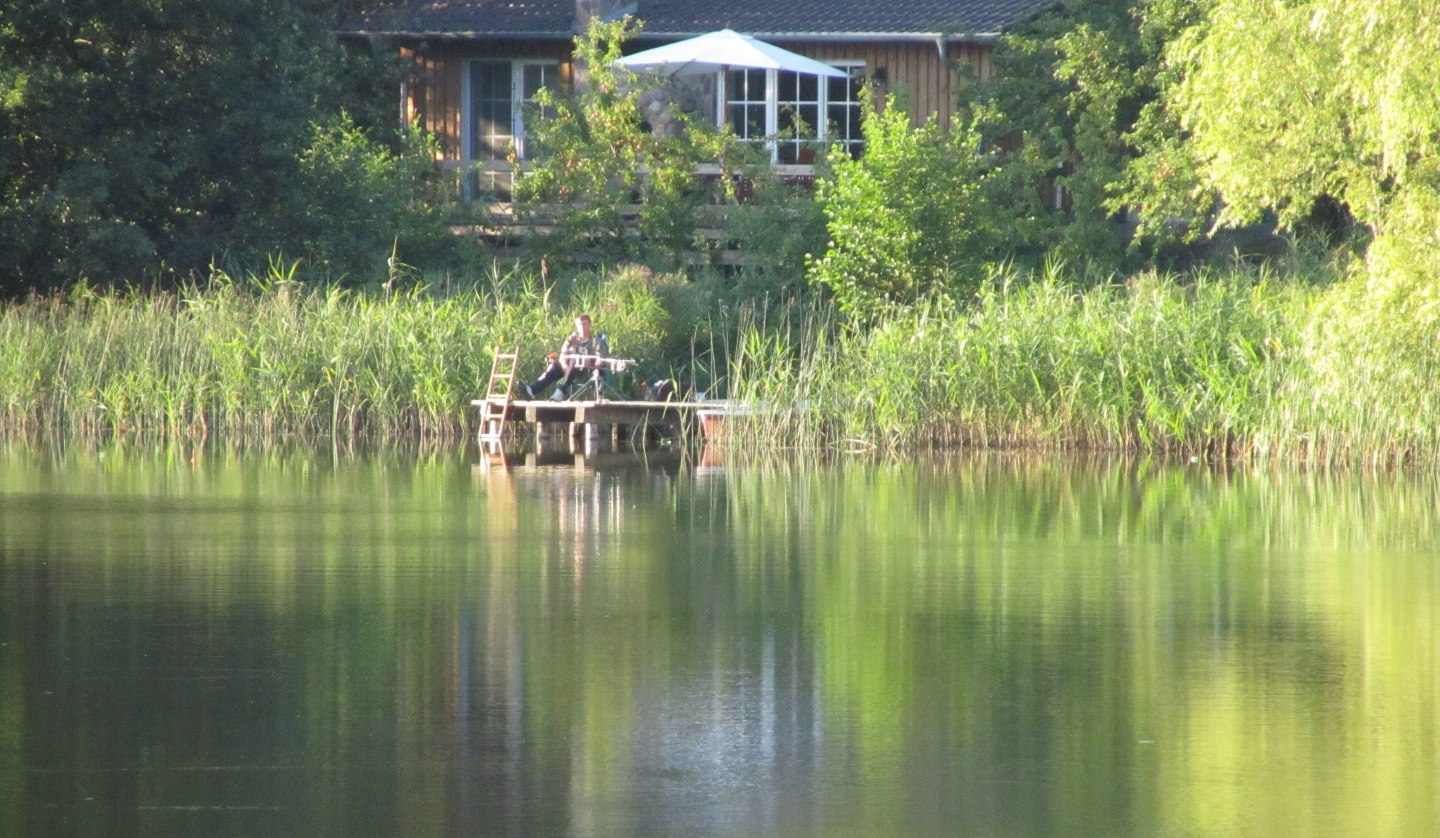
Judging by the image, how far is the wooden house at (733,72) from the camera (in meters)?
29.9

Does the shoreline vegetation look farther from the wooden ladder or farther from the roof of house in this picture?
the roof of house

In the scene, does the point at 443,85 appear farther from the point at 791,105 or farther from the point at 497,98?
the point at 791,105

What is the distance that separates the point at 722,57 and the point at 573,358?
6326mm

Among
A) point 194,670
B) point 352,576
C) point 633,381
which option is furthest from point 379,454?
point 194,670

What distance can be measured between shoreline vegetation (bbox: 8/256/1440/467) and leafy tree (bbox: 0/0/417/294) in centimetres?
89

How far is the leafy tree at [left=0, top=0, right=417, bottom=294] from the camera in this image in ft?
84.0

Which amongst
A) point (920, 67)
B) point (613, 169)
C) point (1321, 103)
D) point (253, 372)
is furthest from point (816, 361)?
point (920, 67)

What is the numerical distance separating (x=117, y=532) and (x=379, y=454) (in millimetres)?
6928

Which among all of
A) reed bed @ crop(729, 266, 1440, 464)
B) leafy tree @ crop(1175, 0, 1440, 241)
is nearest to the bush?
reed bed @ crop(729, 266, 1440, 464)

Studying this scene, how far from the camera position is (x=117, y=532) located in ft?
45.6

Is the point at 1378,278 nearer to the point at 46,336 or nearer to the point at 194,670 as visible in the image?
the point at 194,670

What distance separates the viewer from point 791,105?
30594mm

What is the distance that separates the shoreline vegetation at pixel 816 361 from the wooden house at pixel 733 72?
4.62 m

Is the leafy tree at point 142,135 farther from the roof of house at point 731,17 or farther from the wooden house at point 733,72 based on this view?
the roof of house at point 731,17
